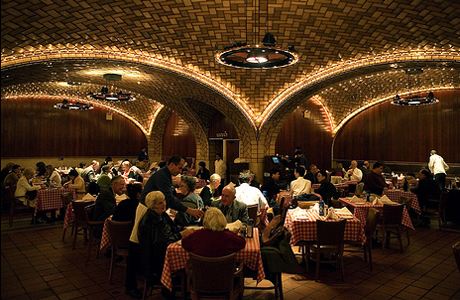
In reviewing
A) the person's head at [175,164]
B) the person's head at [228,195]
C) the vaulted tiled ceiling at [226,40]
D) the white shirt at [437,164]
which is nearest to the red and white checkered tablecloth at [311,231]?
the person's head at [228,195]

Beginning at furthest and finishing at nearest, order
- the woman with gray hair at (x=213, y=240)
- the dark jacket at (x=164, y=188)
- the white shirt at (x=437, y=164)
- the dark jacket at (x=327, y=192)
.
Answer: the white shirt at (x=437, y=164), the dark jacket at (x=327, y=192), the dark jacket at (x=164, y=188), the woman with gray hair at (x=213, y=240)

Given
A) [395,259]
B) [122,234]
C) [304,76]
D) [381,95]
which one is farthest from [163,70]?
[381,95]

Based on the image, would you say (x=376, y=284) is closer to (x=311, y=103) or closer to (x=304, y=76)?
(x=304, y=76)

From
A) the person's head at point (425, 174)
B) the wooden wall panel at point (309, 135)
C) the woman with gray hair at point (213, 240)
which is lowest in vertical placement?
the woman with gray hair at point (213, 240)

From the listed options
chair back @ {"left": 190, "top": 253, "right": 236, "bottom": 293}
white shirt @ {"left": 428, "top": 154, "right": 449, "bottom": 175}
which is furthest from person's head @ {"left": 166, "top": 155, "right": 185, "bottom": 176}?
white shirt @ {"left": 428, "top": 154, "right": 449, "bottom": 175}

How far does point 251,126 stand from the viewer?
11766 millimetres

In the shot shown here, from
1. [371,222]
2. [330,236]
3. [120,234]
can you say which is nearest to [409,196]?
[371,222]

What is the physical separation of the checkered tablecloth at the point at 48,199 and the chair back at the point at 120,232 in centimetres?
411

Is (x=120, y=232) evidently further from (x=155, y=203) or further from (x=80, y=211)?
(x=80, y=211)

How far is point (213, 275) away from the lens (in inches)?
116

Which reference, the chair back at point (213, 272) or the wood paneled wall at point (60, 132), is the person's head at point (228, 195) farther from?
the wood paneled wall at point (60, 132)

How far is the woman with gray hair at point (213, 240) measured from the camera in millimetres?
3045

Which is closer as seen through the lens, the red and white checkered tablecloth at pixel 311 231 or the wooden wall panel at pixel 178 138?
the red and white checkered tablecloth at pixel 311 231

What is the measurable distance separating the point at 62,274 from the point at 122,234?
1344 millimetres
